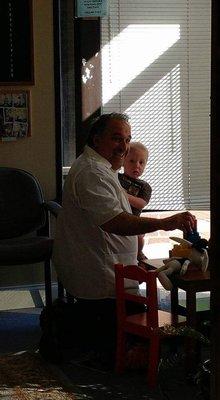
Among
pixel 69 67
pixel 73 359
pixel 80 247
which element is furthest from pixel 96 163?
pixel 69 67

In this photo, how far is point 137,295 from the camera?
10.7ft

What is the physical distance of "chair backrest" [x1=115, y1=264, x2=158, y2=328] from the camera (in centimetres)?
311

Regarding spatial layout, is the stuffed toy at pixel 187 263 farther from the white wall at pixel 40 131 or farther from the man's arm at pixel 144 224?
the white wall at pixel 40 131

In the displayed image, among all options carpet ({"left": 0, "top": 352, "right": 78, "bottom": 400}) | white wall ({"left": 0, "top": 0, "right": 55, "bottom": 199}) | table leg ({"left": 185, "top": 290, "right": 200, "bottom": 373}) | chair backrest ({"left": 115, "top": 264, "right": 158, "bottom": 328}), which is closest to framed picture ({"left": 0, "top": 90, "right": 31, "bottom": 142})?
white wall ({"left": 0, "top": 0, "right": 55, "bottom": 199})

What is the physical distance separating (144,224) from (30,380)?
831mm

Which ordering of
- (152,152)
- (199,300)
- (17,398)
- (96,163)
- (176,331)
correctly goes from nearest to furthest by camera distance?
1. (176,331)
2. (17,398)
3. (96,163)
4. (199,300)
5. (152,152)

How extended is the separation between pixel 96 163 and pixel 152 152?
1.83 meters

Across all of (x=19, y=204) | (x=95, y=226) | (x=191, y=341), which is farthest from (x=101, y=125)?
(x=19, y=204)

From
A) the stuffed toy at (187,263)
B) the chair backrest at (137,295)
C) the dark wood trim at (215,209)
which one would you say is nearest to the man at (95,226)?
the chair backrest at (137,295)

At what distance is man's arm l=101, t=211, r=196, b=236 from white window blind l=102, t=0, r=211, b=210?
75.3 inches

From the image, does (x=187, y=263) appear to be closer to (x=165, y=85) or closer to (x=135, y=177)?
(x=135, y=177)

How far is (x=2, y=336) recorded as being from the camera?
395cm

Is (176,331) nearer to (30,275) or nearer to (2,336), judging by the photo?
(2,336)

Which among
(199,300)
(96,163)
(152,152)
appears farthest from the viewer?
(152,152)
